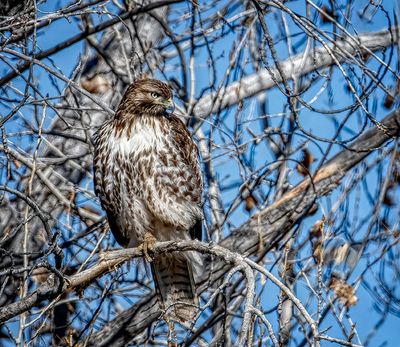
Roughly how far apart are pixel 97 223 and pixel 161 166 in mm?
1114

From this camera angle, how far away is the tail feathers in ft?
20.4

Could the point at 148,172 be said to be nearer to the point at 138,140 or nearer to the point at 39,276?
the point at 138,140

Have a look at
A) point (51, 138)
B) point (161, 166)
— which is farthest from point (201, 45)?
point (161, 166)

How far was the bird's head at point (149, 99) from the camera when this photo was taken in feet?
19.0

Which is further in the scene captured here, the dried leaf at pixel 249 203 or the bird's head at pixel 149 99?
the dried leaf at pixel 249 203

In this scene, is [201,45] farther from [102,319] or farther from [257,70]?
[102,319]

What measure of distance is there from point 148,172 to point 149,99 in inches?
19.8

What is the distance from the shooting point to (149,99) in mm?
5836

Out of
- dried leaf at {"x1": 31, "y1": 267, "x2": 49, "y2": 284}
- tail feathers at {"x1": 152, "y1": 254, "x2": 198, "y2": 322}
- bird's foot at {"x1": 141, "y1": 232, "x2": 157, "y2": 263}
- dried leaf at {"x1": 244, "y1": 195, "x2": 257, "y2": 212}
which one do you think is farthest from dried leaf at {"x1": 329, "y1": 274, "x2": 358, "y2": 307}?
dried leaf at {"x1": 31, "y1": 267, "x2": 49, "y2": 284}

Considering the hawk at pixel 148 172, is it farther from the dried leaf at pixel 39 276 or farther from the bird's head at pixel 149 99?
the dried leaf at pixel 39 276

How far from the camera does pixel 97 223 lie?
6.60m

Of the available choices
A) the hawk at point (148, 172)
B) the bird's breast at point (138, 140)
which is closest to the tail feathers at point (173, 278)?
the hawk at point (148, 172)

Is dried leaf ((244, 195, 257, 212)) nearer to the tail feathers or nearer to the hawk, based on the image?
the tail feathers

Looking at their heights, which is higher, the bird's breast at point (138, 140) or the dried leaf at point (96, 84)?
the dried leaf at point (96, 84)
